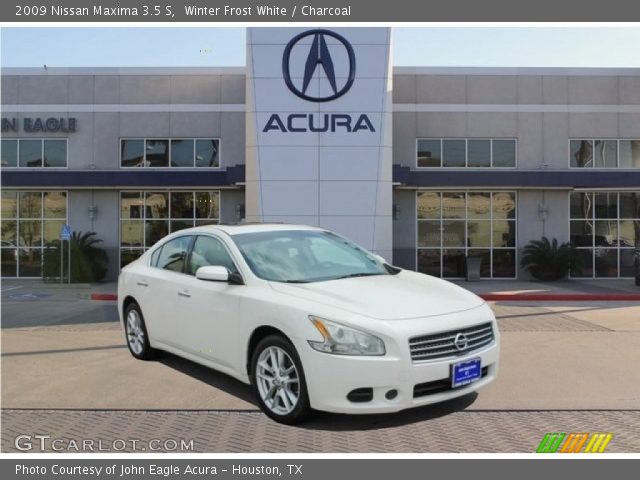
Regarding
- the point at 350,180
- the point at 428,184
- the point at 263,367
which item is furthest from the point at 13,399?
the point at 428,184

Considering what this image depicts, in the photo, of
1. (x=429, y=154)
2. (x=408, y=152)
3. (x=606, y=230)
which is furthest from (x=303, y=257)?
(x=606, y=230)

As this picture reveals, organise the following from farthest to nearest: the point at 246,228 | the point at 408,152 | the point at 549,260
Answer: the point at 408,152 → the point at 549,260 → the point at 246,228

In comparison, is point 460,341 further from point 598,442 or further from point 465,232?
point 465,232

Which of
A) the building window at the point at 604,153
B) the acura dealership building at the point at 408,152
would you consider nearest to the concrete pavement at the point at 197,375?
the acura dealership building at the point at 408,152

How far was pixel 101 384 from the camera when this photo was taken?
652 cm

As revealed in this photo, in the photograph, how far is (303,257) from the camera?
20.2ft

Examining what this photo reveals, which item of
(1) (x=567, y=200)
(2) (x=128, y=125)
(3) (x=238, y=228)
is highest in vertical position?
(2) (x=128, y=125)

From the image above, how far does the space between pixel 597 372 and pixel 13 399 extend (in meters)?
6.51

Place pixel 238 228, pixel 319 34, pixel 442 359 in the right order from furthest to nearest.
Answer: pixel 319 34
pixel 238 228
pixel 442 359

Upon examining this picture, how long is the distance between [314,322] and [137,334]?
11.2ft

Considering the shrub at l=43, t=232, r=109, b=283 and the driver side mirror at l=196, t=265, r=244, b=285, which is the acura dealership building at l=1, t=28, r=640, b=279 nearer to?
the shrub at l=43, t=232, r=109, b=283

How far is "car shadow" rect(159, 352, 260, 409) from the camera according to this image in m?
5.95

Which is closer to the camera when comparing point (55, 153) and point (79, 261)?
point (79, 261)

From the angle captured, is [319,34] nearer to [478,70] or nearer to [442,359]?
[478,70]
